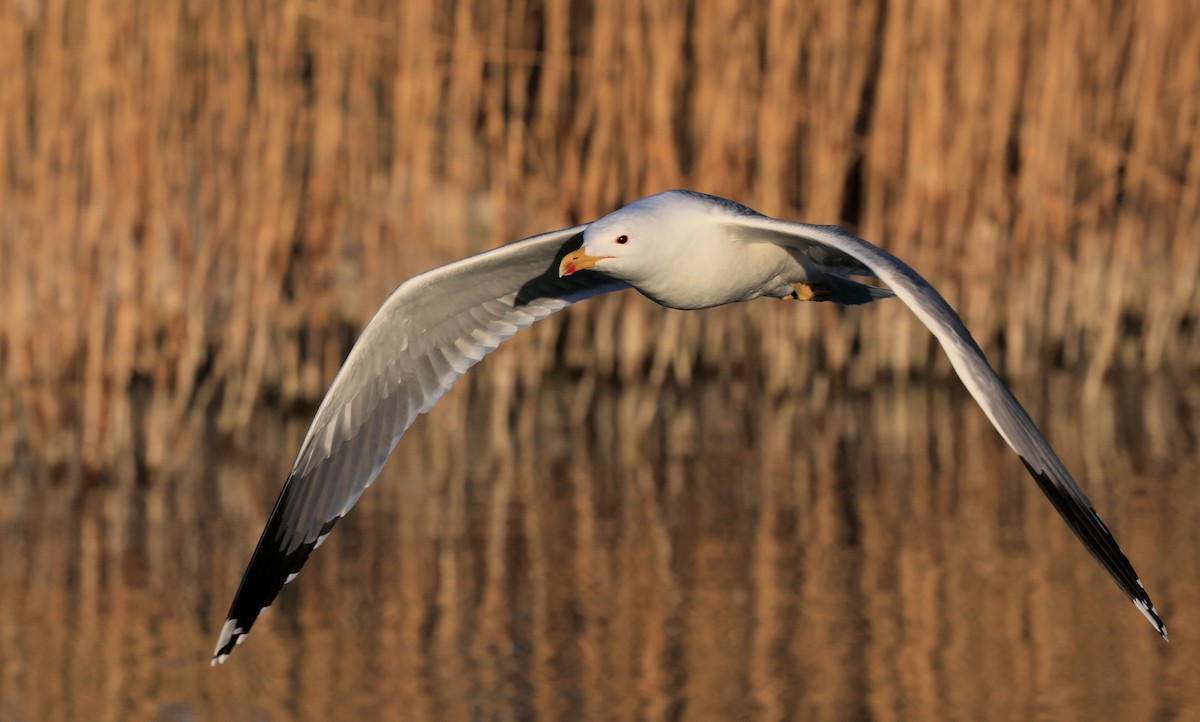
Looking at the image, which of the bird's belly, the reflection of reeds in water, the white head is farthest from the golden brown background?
the white head

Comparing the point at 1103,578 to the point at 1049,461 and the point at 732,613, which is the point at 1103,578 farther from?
the point at 1049,461

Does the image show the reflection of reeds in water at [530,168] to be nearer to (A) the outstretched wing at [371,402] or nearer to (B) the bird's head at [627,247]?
(A) the outstretched wing at [371,402]

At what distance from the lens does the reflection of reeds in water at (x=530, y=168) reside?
7.82 metres

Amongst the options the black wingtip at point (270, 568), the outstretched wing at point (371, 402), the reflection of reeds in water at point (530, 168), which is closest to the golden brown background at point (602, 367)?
the reflection of reeds in water at point (530, 168)

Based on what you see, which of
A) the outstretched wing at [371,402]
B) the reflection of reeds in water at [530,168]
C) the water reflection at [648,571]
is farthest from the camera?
the reflection of reeds in water at [530,168]

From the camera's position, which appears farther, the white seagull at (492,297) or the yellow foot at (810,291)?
the yellow foot at (810,291)

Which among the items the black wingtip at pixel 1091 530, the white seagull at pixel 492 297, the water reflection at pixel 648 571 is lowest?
the water reflection at pixel 648 571

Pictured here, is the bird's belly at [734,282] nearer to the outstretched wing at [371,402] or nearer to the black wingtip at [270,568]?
the outstretched wing at [371,402]

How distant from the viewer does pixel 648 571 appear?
7168mm

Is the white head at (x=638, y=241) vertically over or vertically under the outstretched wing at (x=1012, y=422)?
over

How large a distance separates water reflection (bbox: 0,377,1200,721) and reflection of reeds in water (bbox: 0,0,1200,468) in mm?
345

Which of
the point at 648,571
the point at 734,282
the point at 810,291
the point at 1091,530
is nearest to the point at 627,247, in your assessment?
the point at 734,282

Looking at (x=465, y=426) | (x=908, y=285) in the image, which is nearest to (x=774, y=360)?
(x=465, y=426)

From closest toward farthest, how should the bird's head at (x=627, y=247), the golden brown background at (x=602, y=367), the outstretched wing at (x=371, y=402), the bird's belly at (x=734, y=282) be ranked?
the bird's head at (x=627, y=247)
the bird's belly at (x=734, y=282)
the outstretched wing at (x=371, y=402)
the golden brown background at (x=602, y=367)
